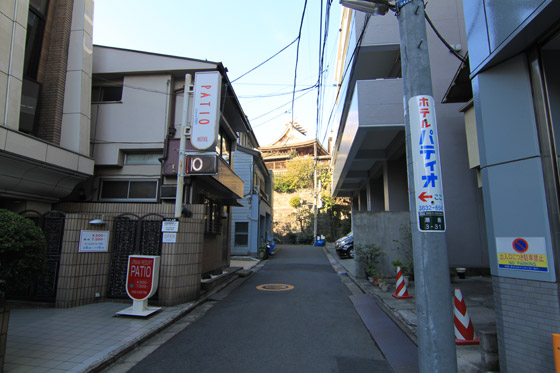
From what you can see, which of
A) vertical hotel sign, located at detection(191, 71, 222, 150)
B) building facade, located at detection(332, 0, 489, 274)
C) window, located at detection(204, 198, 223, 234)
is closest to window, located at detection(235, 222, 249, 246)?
window, located at detection(204, 198, 223, 234)

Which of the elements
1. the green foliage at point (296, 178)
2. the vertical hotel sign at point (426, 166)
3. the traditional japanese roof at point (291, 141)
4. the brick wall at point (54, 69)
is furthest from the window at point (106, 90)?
the traditional japanese roof at point (291, 141)

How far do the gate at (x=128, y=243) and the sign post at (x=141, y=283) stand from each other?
27.6 inches

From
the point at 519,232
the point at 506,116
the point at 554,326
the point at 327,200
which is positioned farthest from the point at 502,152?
the point at 327,200

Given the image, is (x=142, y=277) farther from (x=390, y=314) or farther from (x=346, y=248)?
(x=346, y=248)

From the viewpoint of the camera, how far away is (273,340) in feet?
16.5

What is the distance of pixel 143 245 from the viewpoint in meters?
7.12

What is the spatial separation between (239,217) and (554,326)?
1730 cm

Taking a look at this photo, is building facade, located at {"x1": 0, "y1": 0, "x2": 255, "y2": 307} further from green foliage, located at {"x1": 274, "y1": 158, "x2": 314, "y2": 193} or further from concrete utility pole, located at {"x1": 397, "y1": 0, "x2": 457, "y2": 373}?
green foliage, located at {"x1": 274, "y1": 158, "x2": 314, "y2": 193}

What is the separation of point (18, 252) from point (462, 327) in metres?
5.93

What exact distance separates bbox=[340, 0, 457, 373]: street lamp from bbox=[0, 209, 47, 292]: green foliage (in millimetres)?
4193

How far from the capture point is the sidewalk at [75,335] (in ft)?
12.8

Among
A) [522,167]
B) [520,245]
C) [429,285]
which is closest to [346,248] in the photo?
[520,245]

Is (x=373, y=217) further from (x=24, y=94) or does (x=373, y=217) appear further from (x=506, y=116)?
(x=24, y=94)

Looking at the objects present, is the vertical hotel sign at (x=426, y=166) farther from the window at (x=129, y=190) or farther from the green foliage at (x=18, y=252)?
the window at (x=129, y=190)
